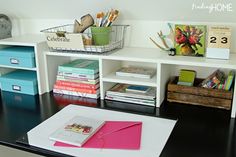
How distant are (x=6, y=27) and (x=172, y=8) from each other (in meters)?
1.02

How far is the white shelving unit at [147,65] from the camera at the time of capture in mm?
1172

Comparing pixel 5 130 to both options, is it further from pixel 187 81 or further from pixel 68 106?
pixel 187 81

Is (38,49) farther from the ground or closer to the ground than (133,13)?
closer to the ground

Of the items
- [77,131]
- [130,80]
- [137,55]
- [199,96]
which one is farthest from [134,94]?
[77,131]

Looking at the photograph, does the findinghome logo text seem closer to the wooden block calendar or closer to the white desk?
the wooden block calendar

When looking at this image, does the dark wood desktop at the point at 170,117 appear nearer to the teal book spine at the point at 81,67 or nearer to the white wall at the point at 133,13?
the teal book spine at the point at 81,67

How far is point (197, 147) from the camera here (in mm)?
937

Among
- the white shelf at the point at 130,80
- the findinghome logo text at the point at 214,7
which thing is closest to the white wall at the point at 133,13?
the findinghome logo text at the point at 214,7

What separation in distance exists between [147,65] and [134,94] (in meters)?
0.24

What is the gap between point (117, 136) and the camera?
3.26 ft

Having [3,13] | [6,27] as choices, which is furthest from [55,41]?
[3,13]

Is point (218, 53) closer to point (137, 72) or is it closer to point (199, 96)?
point (199, 96)

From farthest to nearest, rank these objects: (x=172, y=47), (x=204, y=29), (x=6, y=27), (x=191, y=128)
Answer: (x=6, y=27), (x=172, y=47), (x=204, y=29), (x=191, y=128)

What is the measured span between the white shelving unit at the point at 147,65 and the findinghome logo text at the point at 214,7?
215mm
